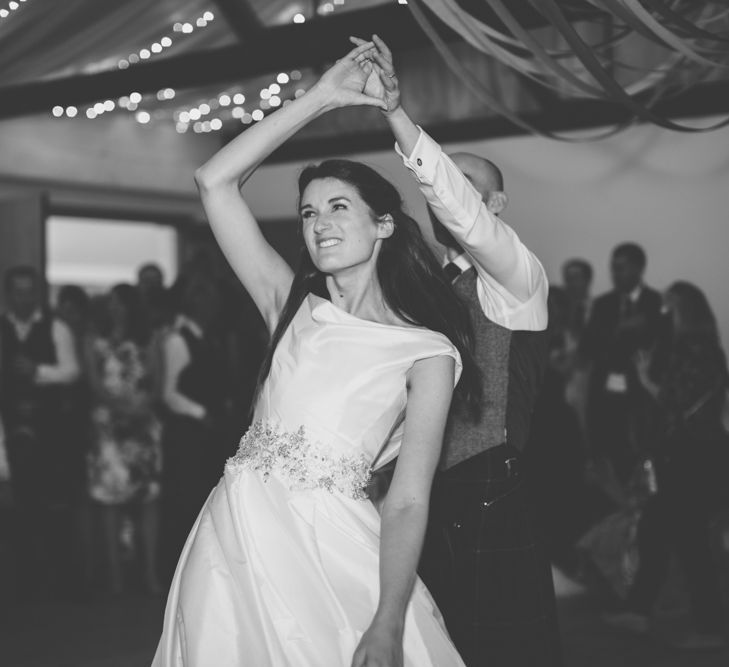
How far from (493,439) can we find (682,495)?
2.56 metres

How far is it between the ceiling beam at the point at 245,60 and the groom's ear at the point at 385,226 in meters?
2.72

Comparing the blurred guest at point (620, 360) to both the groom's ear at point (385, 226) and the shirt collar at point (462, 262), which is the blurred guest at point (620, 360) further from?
the groom's ear at point (385, 226)

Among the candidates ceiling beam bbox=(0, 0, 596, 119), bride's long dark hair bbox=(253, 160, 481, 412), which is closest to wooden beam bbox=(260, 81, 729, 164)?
ceiling beam bbox=(0, 0, 596, 119)

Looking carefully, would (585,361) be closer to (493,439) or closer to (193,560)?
(493,439)

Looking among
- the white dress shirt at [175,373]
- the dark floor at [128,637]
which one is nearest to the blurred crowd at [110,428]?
the white dress shirt at [175,373]

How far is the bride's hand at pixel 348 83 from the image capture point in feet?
5.89

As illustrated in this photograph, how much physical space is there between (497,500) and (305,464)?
58cm

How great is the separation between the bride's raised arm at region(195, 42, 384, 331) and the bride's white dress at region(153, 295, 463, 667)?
0.19 metres

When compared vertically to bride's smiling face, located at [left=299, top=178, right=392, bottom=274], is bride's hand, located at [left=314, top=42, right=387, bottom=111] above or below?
above

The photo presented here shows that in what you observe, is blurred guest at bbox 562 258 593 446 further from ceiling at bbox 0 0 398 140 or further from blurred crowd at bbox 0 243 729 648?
ceiling at bbox 0 0 398 140

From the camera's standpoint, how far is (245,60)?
5.47 meters

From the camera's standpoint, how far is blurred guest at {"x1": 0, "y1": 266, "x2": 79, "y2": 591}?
523 centimetres

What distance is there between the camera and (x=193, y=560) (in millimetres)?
1707

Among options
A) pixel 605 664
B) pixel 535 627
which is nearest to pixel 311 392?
pixel 535 627
